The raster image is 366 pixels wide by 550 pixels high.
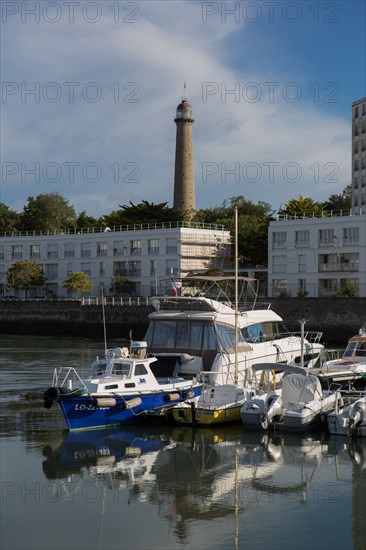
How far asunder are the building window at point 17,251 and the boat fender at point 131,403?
7894 cm

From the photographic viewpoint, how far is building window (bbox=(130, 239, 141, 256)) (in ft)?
304

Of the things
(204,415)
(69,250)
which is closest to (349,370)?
(204,415)

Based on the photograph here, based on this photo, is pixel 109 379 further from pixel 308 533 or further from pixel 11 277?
pixel 11 277

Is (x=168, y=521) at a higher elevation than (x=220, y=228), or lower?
lower

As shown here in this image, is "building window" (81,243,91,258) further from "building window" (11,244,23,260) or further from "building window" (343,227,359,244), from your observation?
"building window" (343,227,359,244)

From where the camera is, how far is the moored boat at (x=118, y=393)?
25141mm

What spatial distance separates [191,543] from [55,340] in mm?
54624

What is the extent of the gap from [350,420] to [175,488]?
7388mm

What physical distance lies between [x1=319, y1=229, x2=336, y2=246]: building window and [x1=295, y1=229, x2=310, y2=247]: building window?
1387 millimetres

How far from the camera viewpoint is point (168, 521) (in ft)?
55.7

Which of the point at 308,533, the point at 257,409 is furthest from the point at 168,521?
the point at 257,409

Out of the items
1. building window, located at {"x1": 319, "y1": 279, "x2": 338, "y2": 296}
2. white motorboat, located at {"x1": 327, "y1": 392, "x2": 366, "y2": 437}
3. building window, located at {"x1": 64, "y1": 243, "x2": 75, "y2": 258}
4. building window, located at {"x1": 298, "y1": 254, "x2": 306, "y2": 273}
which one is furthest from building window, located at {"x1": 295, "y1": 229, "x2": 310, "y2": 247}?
white motorboat, located at {"x1": 327, "y1": 392, "x2": 366, "y2": 437}

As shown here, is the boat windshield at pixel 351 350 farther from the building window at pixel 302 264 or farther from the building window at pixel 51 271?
the building window at pixel 51 271

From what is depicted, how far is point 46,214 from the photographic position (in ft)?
423
